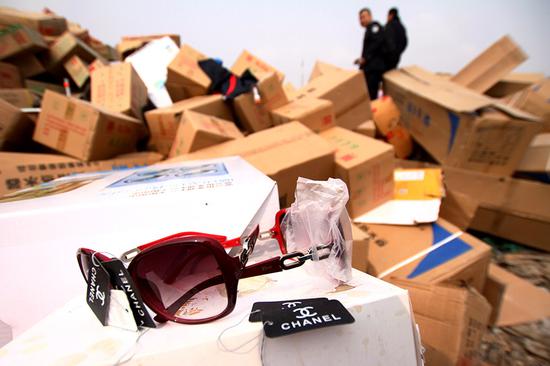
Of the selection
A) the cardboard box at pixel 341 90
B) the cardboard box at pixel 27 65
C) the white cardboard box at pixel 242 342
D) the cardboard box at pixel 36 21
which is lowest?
the white cardboard box at pixel 242 342

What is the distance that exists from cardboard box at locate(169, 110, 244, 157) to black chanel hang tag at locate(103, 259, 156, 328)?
76 centimetres

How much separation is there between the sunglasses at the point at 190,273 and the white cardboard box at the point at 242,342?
2 centimetres

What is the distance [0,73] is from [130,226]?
2012mm

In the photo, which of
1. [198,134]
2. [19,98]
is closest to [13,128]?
[19,98]

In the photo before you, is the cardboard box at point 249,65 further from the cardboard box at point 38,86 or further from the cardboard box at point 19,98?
the cardboard box at point 38,86

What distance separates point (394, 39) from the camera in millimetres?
2436

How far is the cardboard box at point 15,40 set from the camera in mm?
1744

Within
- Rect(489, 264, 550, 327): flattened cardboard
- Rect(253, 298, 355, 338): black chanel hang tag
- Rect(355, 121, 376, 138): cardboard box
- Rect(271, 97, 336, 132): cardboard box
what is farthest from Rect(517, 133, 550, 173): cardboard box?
Rect(253, 298, 355, 338): black chanel hang tag

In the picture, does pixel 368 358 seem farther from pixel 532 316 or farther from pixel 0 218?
pixel 532 316

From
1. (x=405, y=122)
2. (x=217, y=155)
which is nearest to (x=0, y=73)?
(x=217, y=155)

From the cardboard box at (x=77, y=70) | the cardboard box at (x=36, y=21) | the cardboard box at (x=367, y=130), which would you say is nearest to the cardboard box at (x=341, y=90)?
the cardboard box at (x=367, y=130)

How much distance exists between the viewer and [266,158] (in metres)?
0.96

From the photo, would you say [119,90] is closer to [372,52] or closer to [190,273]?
[190,273]

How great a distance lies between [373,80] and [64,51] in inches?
94.2
